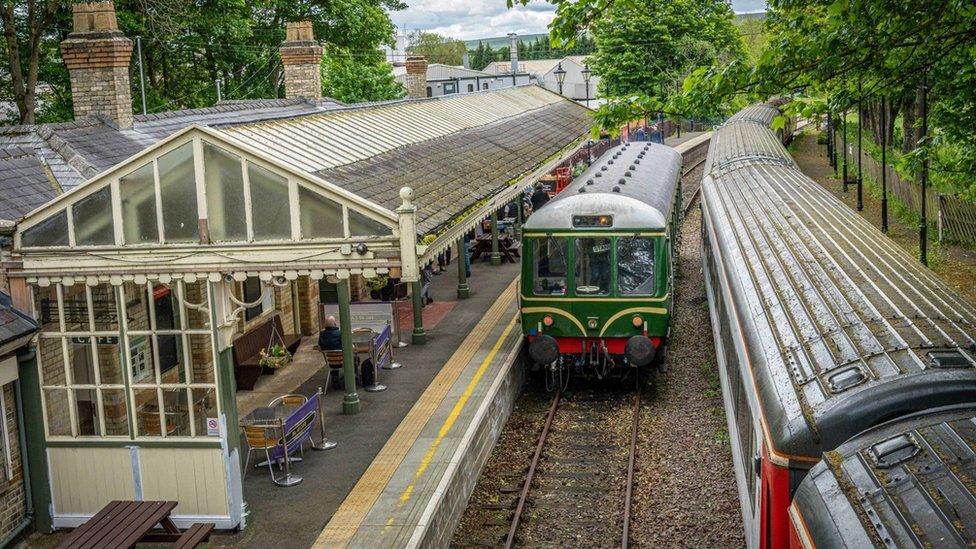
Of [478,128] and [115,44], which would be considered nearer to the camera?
[115,44]

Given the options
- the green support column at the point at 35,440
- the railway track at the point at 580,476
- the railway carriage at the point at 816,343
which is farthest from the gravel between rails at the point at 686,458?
the green support column at the point at 35,440

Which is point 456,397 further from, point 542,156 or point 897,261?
point 542,156

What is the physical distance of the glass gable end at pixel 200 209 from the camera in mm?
8828

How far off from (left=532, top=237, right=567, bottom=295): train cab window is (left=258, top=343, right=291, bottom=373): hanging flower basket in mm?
4123

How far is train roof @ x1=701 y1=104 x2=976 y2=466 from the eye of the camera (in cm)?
557

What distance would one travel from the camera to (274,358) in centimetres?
1491

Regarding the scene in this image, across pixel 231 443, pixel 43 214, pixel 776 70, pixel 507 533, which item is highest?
pixel 776 70

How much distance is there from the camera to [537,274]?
13.8 m

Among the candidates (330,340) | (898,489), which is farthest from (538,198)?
(898,489)

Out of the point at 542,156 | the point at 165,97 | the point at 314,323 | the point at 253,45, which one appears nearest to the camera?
the point at 314,323

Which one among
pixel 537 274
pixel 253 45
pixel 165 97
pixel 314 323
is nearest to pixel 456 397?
pixel 537 274

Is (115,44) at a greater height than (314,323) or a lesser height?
greater

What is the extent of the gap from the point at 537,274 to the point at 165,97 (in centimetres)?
2388

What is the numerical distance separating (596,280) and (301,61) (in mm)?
10718
